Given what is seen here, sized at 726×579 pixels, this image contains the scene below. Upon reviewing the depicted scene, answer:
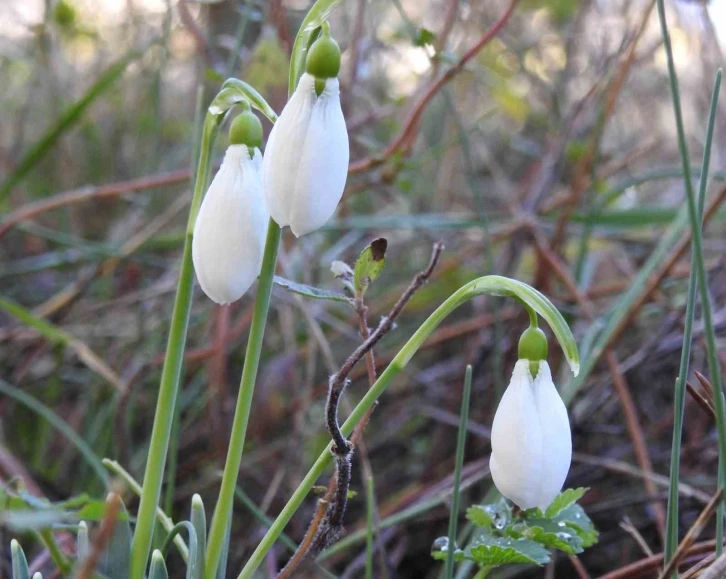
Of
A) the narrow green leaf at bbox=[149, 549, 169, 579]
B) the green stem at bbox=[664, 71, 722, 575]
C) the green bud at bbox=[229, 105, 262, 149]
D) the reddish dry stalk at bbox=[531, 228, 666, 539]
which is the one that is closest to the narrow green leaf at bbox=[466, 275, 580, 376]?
the green stem at bbox=[664, 71, 722, 575]

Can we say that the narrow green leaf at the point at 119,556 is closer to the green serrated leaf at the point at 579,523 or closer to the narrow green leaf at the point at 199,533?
the narrow green leaf at the point at 199,533

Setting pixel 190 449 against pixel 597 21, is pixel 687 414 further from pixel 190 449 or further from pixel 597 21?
pixel 597 21

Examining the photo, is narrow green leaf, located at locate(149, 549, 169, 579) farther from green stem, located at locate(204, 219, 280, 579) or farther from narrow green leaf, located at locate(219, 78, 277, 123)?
narrow green leaf, located at locate(219, 78, 277, 123)

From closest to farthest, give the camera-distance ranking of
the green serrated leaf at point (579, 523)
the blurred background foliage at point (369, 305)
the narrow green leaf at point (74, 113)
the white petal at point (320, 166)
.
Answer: the white petal at point (320, 166), the green serrated leaf at point (579, 523), the blurred background foliage at point (369, 305), the narrow green leaf at point (74, 113)

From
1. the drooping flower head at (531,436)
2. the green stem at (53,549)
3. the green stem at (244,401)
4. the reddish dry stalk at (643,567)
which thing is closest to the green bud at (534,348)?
the drooping flower head at (531,436)

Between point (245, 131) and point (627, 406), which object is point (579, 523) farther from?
point (627, 406)

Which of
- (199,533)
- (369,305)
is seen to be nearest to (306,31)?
(199,533)

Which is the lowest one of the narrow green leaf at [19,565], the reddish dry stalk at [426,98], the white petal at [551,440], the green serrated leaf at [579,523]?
the green serrated leaf at [579,523]
